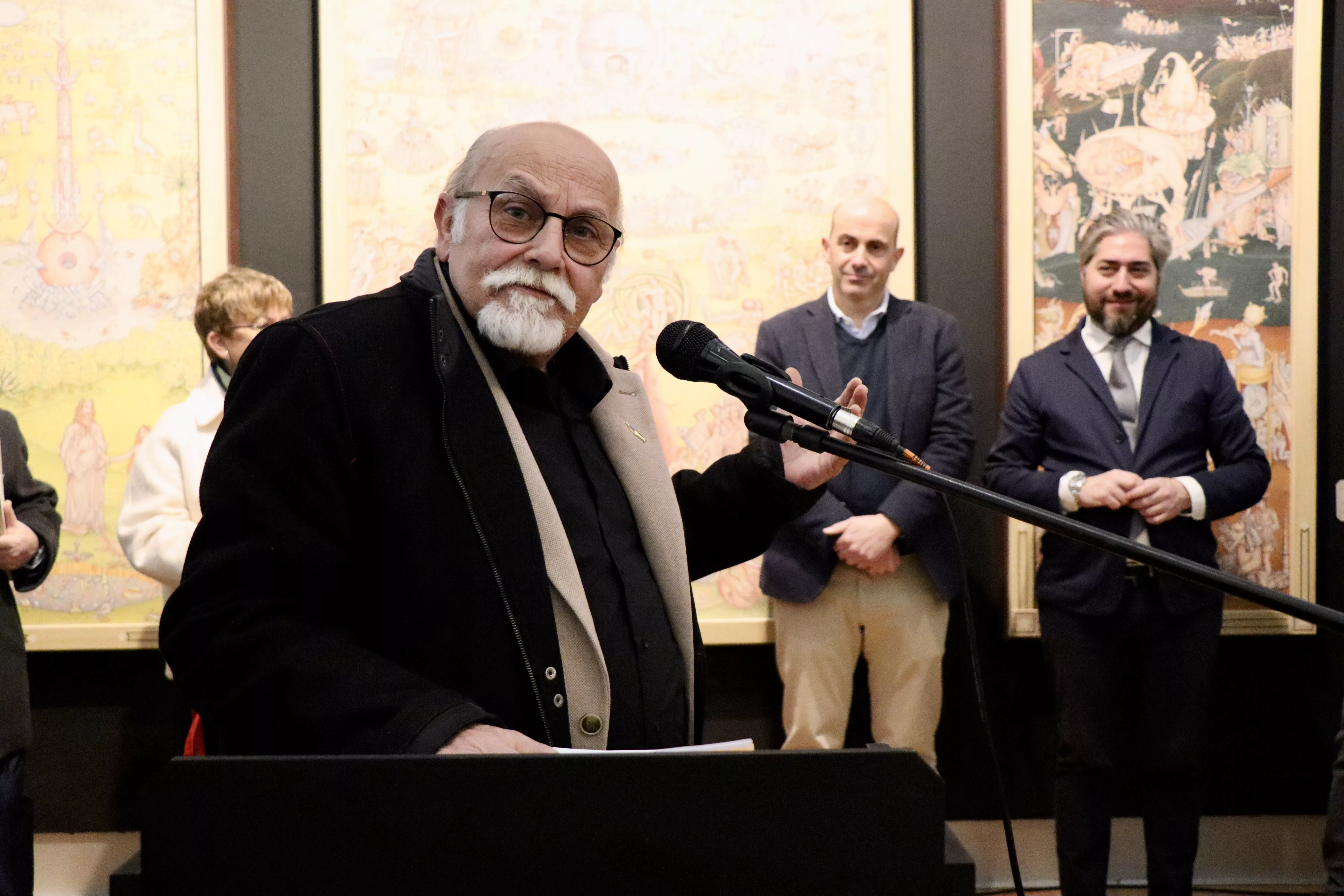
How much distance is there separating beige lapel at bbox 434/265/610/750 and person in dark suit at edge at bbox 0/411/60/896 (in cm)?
204

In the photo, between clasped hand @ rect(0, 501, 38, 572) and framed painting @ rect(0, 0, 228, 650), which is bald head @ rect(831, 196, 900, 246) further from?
clasped hand @ rect(0, 501, 38, 572)

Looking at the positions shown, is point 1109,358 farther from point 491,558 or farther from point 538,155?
point 491,558

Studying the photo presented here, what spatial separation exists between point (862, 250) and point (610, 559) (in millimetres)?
2153

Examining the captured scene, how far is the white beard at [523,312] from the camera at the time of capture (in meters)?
1.64

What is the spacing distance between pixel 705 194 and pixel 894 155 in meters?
0.62

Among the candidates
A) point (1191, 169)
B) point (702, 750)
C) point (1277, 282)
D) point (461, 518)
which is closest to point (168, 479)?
point (461, 518)

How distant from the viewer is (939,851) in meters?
0.83

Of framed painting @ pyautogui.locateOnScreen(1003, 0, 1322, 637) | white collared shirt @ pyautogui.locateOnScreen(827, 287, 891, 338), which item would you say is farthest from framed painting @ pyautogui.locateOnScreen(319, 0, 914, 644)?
framed painting @ pyautogui.locateOnScreen(1003, 0, 1322, 637)

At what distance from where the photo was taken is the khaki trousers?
349 cm

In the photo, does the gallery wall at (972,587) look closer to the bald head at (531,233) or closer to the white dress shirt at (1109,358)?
the white dress shirt at (1109,358)

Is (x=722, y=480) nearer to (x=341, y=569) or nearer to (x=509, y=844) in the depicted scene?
(x=341, y=569)

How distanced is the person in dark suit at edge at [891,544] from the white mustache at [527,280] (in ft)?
6.11

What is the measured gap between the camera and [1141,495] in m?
3.19

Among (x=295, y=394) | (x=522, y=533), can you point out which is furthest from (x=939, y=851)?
(x=295, y=394)
